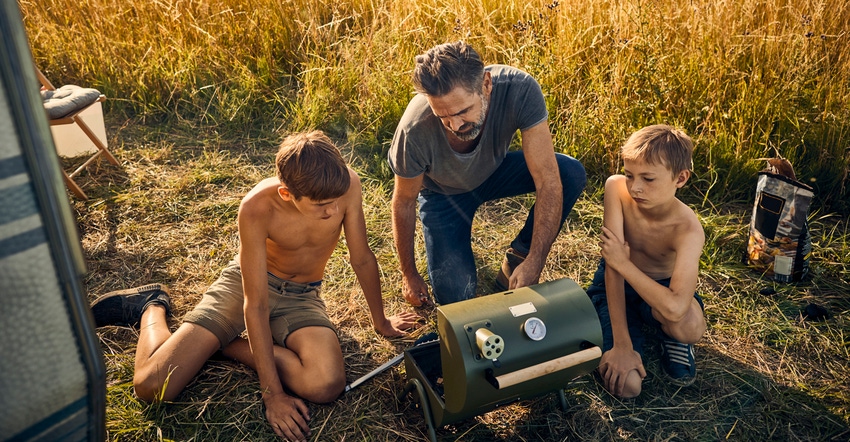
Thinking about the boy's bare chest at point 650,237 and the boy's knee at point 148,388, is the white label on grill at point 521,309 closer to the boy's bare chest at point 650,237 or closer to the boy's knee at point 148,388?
the boy's bare chest at point 650,237

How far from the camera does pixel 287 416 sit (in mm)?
2791

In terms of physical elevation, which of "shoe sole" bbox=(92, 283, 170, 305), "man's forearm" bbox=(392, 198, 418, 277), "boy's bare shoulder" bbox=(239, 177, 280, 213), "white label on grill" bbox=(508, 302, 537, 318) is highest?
"boy's bare shoulder" bbox=(239, 177, 280, 213)

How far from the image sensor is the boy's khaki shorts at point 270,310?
3.12 meters

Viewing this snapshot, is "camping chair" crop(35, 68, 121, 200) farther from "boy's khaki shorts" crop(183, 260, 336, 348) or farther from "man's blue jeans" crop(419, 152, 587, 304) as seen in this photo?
"man's blue jeans" crop(419, 152, 587, 304)

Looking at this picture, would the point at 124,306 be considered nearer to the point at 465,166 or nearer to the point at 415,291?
the point at 415,291

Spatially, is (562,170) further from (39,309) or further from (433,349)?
(39,309)

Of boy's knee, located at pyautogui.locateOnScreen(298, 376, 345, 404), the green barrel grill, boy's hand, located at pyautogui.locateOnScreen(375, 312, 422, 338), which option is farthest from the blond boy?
boy's knee, located at pyautogui.locateOnScreen(298, 376, 345, 404)

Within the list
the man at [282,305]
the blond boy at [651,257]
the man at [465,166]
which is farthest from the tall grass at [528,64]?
the man at [282,305]

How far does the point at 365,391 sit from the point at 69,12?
17.9ft

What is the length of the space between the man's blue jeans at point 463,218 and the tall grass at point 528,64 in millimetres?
1093

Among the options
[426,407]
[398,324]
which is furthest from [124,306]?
[426,407]

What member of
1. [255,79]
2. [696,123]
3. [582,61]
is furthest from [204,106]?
[696,123]

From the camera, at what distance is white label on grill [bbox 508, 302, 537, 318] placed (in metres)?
2.31

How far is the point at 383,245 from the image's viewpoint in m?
4.30
